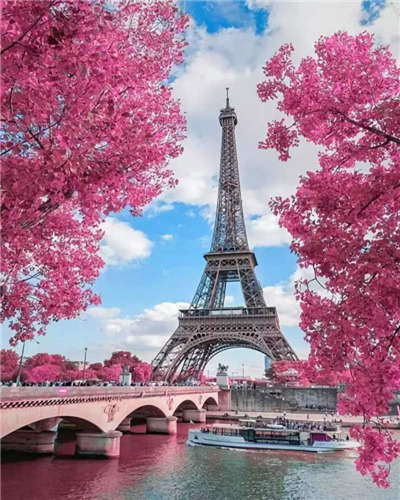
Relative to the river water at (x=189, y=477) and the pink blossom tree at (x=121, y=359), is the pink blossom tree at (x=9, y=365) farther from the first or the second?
the river water at (x=189, y=477)

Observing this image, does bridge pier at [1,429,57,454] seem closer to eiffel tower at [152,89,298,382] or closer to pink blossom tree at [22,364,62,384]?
eiffel tower at [152,89,298,382]

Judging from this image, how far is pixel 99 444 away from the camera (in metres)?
25.5

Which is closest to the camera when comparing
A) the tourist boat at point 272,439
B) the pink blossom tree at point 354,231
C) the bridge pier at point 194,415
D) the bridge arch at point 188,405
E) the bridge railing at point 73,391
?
the pink blossom tree at point 354,231

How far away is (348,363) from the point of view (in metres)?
5.59

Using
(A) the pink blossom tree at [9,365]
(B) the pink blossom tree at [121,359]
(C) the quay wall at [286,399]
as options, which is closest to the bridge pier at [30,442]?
(C) the quay wall at [286,399]

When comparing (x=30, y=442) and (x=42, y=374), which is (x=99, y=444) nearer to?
(x=30, y=442)

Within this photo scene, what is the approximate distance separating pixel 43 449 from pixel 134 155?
2635 cm

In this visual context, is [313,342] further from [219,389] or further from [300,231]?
[219,389]

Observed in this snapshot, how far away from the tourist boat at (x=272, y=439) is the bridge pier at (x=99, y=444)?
8.68 meters

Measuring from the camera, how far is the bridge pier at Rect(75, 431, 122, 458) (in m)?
25.4

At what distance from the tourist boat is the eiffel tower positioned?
16889 mm

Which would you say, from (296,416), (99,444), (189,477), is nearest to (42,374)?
(296,416)

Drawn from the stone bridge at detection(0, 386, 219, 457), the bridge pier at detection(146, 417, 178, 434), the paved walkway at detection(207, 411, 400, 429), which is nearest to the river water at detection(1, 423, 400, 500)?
the stone bridge at detection(0, 386, 219, 457)

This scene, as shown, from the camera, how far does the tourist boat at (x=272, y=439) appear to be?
31.1m
